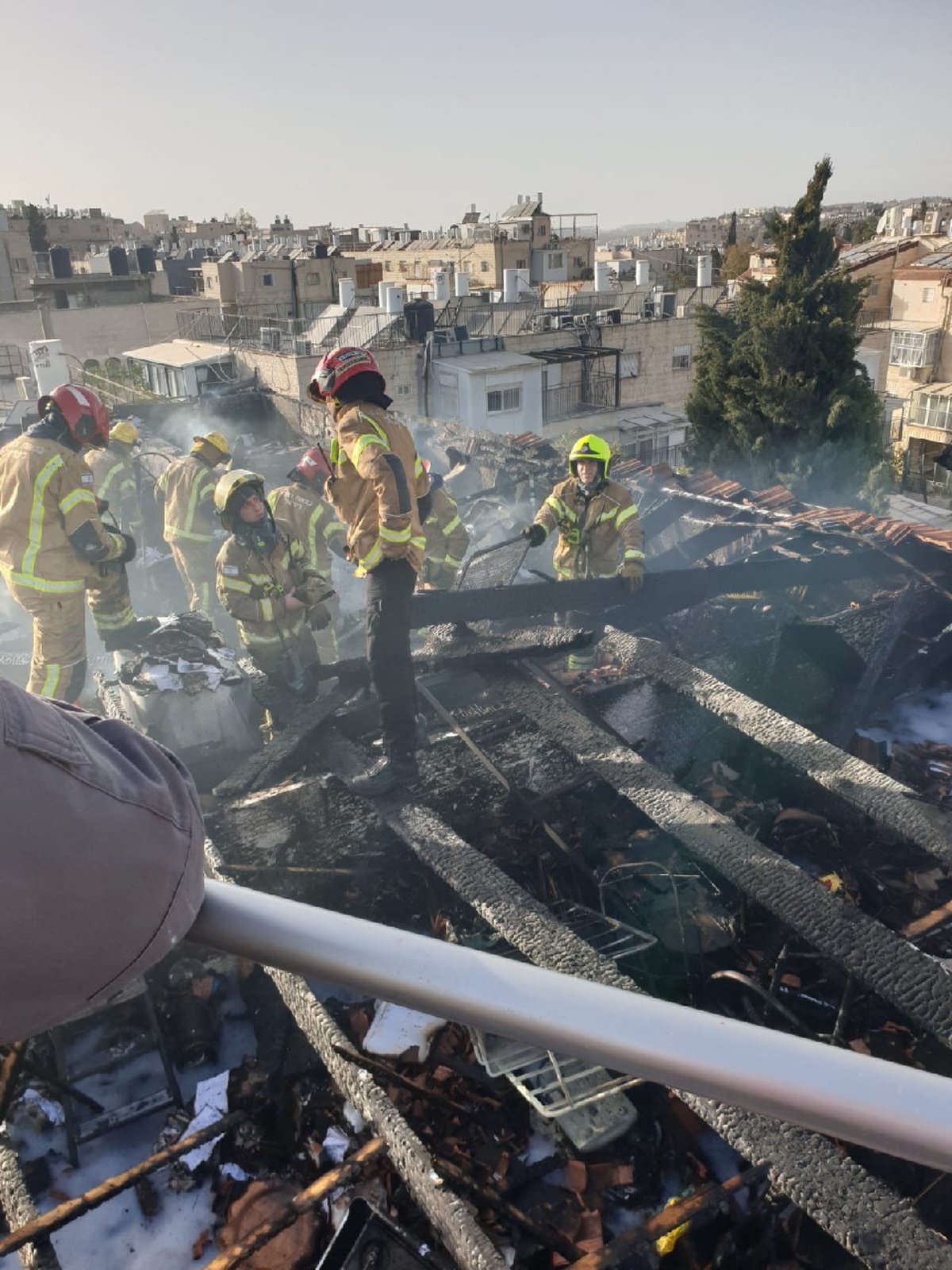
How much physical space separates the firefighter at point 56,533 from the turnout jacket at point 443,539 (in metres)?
2.39

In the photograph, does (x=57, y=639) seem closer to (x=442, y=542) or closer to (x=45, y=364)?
(x=442, y=542)

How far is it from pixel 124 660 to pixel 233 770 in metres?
1.24

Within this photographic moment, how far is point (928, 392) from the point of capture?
1228 inches

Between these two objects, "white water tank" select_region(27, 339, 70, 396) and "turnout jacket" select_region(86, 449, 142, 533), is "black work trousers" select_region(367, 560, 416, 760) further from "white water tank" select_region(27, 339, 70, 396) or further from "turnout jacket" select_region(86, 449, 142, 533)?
"white water tank" select_region(27, 339, 70, 396)

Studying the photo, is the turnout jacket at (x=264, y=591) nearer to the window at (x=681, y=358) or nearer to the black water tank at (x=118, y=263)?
the window at (x=681, y=358)

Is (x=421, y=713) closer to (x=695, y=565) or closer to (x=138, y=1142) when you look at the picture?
(x=138, y=1142)

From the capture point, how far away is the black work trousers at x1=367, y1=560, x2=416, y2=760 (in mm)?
4305

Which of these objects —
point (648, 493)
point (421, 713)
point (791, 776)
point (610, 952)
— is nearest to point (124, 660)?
point (421, 713)

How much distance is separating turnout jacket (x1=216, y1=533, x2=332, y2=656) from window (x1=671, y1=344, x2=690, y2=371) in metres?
28.1

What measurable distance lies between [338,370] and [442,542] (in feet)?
9.59

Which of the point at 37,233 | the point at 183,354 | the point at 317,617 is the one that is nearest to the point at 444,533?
the point at 317,617

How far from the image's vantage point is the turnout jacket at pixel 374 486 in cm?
416

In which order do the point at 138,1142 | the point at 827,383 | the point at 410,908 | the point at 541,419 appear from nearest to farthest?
1. the point at 138,1142
2. the point at 410,908
3. the point at 827,383
4. the point at 541,419

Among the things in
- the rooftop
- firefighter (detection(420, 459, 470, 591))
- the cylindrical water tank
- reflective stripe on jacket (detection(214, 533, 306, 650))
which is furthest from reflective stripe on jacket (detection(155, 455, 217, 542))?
the cylindrical water tank
